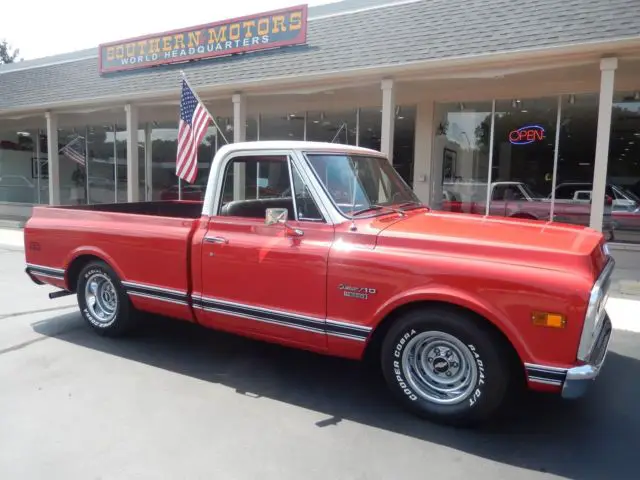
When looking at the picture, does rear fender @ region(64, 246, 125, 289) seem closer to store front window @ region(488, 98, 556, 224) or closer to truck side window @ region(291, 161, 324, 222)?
truck side window @ region(291, 161, 324, 222)

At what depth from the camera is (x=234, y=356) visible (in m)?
4.86

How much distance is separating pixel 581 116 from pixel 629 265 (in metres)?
3.38

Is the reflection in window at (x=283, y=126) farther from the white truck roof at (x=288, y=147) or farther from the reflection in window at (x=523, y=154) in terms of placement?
the white truck roof at (x=288, y=147)

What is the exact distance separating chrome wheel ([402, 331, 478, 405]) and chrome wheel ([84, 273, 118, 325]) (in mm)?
3268

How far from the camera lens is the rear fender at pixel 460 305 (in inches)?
127

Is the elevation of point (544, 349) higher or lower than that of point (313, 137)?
lower

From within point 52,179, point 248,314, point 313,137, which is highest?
point 313,137

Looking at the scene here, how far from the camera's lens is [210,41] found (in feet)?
40.5

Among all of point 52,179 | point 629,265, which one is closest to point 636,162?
point 629,265

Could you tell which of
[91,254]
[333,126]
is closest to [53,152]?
[333,126]

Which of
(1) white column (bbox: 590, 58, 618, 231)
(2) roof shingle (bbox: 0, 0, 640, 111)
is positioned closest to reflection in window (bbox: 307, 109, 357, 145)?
(2) roof shingle (bbox: 0, 0, 640, 111)

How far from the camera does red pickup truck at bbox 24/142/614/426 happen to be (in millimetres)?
3195

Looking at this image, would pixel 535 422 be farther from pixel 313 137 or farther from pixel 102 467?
pixel 313 137

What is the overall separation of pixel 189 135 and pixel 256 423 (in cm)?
439
